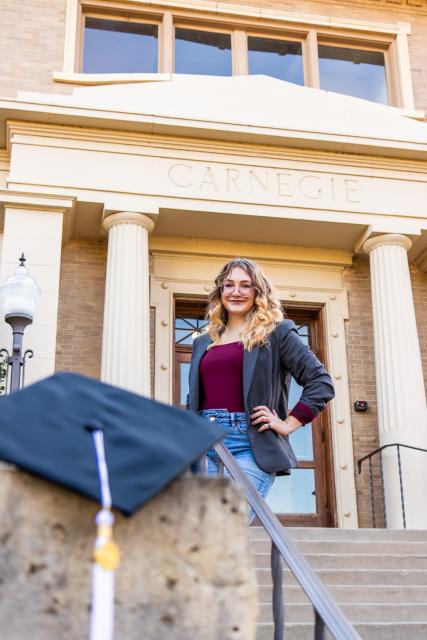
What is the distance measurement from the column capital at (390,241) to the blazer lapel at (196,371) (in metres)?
7.52

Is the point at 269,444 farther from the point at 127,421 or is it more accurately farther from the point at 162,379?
the point at 162,379

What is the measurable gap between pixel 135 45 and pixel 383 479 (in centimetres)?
712

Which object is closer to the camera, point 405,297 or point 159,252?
point 405,297

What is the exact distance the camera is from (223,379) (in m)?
4.02

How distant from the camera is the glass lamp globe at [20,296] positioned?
8398 millimetres

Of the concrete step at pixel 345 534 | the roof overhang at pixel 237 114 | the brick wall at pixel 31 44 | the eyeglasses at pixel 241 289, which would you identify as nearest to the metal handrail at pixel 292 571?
the eyeglasses at pixel 241 289

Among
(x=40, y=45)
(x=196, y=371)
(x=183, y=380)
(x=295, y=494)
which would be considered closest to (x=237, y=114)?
(x=40, y=45)

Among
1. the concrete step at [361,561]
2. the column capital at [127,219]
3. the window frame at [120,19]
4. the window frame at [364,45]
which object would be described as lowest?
the concrete step at [361,561]

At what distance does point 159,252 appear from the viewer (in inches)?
467

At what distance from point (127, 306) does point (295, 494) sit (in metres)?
3.59

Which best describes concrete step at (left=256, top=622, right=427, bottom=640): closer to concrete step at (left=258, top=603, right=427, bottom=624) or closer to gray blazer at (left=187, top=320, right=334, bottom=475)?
concrete step at (left=258, top=603, right=427, bottom=624)

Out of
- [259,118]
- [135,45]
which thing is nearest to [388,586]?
[259,118]

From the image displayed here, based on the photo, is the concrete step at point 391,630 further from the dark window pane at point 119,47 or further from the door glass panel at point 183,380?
the dark window pane at point 119,47

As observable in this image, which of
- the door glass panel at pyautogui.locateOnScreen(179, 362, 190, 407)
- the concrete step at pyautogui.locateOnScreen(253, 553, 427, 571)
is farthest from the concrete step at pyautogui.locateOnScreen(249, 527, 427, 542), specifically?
the door glass panel at pyautogui.locateOnScreen(179, 362, 190, 407)
